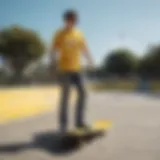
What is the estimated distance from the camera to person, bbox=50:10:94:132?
12.2 feet

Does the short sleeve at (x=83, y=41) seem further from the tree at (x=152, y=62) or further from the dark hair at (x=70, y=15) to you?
the tree at (x=152, y=62)

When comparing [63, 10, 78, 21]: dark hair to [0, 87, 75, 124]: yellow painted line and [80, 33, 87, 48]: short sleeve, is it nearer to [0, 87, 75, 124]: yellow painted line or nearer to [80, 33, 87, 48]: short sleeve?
[80, 33, 87, 48]: short sleeve

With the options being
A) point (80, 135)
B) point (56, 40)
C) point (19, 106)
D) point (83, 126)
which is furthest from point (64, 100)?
point (19, 106)

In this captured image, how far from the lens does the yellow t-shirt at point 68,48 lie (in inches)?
147

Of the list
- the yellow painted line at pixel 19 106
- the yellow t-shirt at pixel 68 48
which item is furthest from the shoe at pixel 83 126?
the yellow painted line at pixel 19 106

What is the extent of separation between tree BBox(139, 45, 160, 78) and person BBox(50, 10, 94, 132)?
4518cm

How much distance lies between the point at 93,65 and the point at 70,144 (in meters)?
1.10

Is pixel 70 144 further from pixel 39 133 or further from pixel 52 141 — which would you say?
pixel 39 133

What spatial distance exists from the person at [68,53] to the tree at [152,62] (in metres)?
45.2

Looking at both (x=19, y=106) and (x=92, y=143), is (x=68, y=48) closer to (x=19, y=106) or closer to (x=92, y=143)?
(x=92, y=143)

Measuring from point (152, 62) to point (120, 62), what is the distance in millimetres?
12943

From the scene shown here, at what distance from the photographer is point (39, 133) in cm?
438

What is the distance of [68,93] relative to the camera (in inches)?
150

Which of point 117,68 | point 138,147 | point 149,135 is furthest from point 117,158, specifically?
point 117,68
